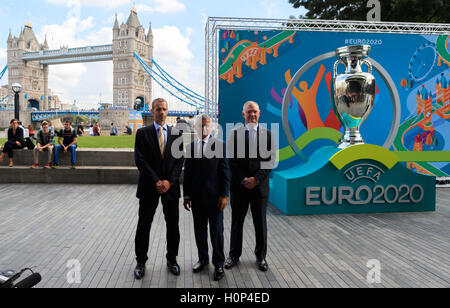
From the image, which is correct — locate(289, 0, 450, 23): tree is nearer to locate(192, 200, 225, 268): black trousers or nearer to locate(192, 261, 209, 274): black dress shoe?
locate(192, 200, 225, 268): black trousers

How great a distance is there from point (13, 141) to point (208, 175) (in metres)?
7.62

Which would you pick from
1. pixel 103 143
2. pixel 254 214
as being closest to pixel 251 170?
pixel 254 214

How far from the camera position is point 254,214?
139 inches

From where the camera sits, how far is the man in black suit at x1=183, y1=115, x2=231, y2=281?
3.27 m

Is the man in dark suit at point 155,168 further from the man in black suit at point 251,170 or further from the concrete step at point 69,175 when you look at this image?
the concrete step at point 69,175

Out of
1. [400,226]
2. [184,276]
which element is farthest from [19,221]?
[400,226]

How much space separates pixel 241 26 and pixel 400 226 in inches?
215

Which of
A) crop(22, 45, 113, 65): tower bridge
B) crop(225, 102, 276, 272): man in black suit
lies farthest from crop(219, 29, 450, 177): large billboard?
crop(22, 45, 113, 65): tower bridge

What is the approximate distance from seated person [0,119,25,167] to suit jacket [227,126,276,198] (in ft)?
24.0

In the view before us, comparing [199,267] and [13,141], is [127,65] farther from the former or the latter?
[199,267]

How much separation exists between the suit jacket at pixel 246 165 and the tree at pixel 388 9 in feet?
43.3

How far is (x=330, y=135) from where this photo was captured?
340 inches

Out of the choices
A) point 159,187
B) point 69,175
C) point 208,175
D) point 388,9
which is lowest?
point 69,175

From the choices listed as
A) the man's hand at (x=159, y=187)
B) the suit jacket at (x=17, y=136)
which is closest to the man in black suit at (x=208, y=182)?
the man's hand at (x=159, y=187)
